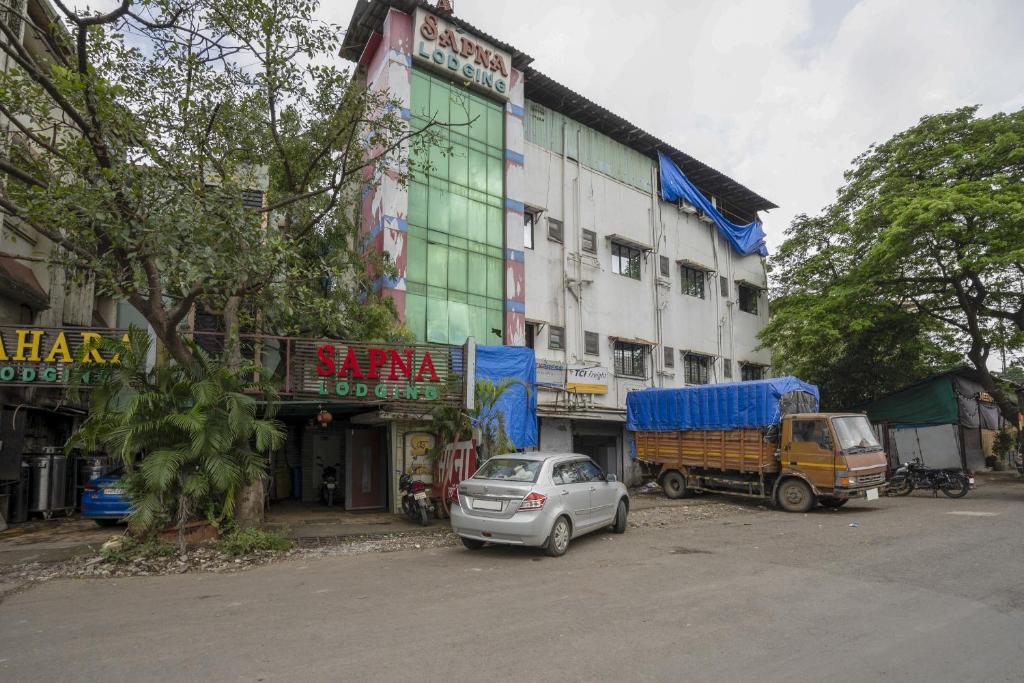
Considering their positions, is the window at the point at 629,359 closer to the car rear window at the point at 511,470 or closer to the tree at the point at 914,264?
the tree at the point at 914,264

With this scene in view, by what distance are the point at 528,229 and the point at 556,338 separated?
144 inches

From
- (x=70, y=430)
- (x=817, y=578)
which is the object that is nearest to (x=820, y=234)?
(x=817, y=578)

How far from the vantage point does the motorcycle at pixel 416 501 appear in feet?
43.4

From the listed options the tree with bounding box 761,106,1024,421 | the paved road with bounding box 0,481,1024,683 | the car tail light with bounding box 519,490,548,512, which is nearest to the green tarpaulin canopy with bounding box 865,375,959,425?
the tree with bounding box 761,106,1024,421

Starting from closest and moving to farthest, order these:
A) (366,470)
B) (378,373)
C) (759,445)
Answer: (378,373)
(759,445)
(366,470)

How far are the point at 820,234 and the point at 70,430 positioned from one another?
2753cm

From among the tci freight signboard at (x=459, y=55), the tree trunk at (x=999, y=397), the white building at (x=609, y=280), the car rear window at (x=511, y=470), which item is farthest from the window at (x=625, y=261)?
the car rear window at (x=511, y=470)

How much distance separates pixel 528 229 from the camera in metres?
20.5

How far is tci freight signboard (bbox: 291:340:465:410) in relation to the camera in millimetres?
11938

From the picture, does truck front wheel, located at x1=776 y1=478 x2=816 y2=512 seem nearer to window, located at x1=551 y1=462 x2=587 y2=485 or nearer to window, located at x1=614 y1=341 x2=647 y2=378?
window, located at x1=551 y1=462 x2=587 y2=485

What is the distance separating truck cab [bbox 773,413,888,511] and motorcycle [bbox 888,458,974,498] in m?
3.31

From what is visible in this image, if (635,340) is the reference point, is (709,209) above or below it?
above

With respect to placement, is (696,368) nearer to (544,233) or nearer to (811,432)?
(544,233)

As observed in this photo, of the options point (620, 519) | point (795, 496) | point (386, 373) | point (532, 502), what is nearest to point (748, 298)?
point (795, 496)
